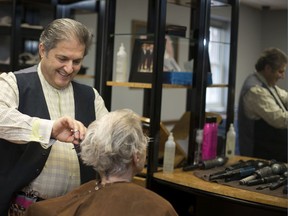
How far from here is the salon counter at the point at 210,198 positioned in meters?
1.99

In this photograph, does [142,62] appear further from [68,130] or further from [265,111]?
[68,130]

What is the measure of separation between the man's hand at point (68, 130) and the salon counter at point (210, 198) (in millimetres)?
855

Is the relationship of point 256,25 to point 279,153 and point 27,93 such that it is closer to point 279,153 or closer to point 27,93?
point 279,153

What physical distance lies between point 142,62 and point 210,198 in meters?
0.93

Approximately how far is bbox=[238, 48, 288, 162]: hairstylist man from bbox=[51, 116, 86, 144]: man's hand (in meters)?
1.73

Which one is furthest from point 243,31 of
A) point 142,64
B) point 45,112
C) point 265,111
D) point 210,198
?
point 45,112

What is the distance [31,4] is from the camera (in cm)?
382

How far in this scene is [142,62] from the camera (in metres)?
2.66

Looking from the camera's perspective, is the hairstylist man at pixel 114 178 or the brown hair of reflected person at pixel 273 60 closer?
the hairstylist man at pixel 114 178

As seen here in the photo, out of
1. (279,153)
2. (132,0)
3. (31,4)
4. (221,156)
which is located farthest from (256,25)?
(31,4)

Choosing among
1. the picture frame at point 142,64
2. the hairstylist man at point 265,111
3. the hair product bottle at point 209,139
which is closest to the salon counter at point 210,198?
the hair product bottle at point 209,139

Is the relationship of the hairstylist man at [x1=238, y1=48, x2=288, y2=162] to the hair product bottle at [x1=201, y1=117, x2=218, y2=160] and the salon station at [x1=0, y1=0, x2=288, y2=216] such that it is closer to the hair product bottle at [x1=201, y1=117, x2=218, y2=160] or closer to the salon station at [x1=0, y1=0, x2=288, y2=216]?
the salon station at [x1=0, y1=0, x2=288, y2=216]

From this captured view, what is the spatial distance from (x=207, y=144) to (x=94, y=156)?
1.27m

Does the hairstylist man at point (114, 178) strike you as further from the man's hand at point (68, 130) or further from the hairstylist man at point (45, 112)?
the hairstylist man at point (45, 112)
